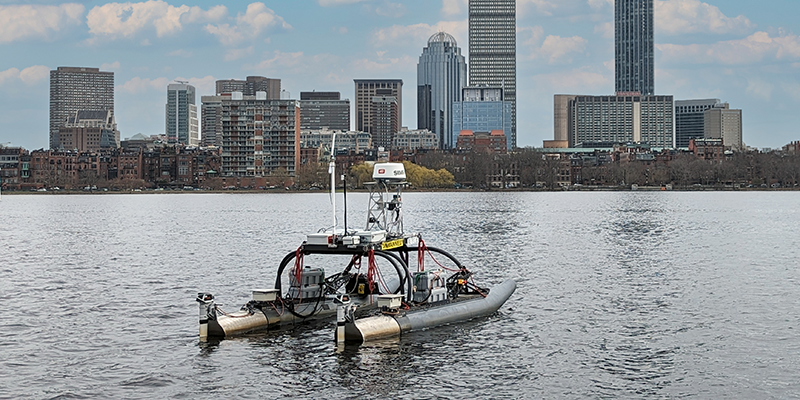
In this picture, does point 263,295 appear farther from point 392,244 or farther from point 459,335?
point 459,335

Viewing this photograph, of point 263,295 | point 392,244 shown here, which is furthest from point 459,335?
point 263,295

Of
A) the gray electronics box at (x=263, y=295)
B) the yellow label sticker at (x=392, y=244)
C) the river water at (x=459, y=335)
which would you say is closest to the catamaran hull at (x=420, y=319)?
the river water at (x=459, y=335)

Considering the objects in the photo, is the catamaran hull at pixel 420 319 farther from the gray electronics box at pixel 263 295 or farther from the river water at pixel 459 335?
the gray electronics box at pixel 263 295

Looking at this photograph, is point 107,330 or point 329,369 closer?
point 329,369

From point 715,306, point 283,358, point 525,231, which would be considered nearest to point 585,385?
point 283,358

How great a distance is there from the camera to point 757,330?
3406 cm

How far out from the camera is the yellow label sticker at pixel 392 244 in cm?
3262

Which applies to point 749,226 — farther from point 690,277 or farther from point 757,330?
point 757,330

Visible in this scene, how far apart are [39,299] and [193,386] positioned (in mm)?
21457

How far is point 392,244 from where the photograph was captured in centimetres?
3316

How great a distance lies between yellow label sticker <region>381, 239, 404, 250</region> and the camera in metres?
32.6

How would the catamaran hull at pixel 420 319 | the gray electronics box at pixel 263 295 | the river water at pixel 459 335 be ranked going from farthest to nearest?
the gray electronics box at pixel 263 295 → the catamaran hull at pixel 420 319 → the river water at pixel 459 335

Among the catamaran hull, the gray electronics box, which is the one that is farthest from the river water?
the gray electronics box

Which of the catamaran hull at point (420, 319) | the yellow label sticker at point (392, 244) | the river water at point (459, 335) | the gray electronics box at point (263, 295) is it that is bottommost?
the river water at point (459, 335)
